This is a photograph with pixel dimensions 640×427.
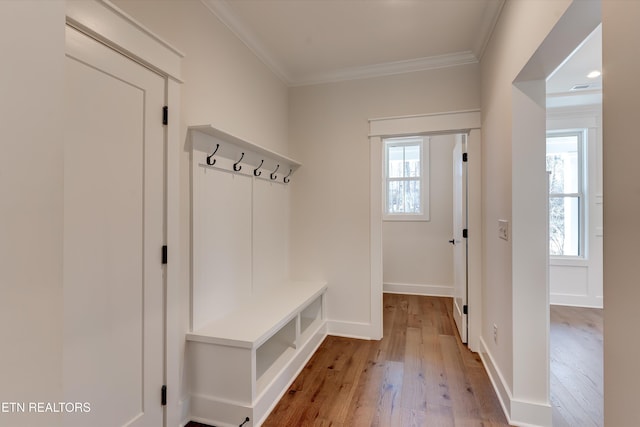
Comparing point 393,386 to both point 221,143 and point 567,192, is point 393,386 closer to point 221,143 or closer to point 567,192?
point 221,143

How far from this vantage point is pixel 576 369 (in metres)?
2.41

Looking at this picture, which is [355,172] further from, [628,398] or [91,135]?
[628,398]

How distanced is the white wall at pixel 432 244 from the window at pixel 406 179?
0.10 meters

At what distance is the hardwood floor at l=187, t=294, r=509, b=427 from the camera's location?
6.09ft

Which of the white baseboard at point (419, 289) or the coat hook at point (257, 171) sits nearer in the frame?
the coat hook at point (257, 171)

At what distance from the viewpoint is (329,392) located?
6.97 ft

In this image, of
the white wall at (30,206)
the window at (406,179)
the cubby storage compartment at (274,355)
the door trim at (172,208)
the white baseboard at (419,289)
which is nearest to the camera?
the white wall at (30,206)

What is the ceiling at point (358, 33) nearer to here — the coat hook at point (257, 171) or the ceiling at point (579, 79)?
the ceiling at point (579, 79)

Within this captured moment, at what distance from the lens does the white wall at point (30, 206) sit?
1.66 ft

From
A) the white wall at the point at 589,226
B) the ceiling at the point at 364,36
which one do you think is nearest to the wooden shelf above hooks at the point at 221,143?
the ceiling at the point at 364,36

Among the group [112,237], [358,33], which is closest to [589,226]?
[358,33]

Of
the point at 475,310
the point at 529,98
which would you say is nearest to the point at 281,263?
the point at 475,310

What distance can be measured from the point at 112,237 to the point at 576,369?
335 centimetres

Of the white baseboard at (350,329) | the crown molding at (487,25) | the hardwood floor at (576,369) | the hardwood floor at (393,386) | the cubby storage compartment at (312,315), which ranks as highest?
the crown molding at (487,25)
